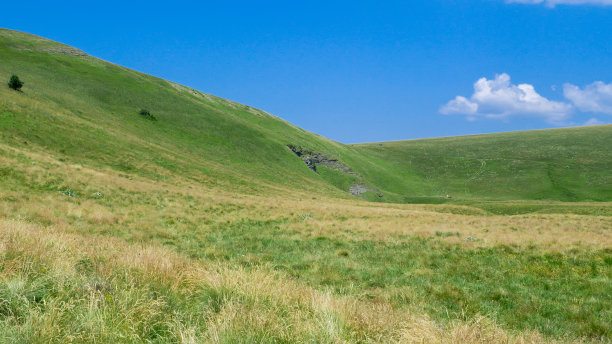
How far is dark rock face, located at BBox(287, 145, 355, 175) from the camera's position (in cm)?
9008

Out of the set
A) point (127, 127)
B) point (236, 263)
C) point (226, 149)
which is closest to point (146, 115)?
point (127, 127)

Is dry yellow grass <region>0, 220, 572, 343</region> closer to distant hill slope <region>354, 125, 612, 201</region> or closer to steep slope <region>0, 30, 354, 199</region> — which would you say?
steep slope <region>0, 30, 354, 199</region>

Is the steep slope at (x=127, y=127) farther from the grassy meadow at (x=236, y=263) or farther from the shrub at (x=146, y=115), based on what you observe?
the shrub at (x=146, y=115)

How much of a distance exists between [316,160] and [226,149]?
29.9m

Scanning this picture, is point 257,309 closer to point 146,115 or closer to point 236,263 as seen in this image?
point 236,263

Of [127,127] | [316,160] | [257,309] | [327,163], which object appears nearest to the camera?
[257,309]

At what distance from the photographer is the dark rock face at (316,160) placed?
296 feet

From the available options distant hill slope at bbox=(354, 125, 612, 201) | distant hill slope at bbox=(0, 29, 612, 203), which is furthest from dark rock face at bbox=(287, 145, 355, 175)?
distant hill slope at bbox=(354, 125, 612, 201)

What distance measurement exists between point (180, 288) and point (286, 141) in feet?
290

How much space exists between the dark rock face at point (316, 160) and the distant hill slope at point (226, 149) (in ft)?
1.23

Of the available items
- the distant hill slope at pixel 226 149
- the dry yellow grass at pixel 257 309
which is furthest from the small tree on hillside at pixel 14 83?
the dry yellow grass at pixel 257 309

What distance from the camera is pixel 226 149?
2776 inches

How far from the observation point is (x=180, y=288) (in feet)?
19.4

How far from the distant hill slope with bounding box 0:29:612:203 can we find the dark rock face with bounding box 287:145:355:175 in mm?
374
